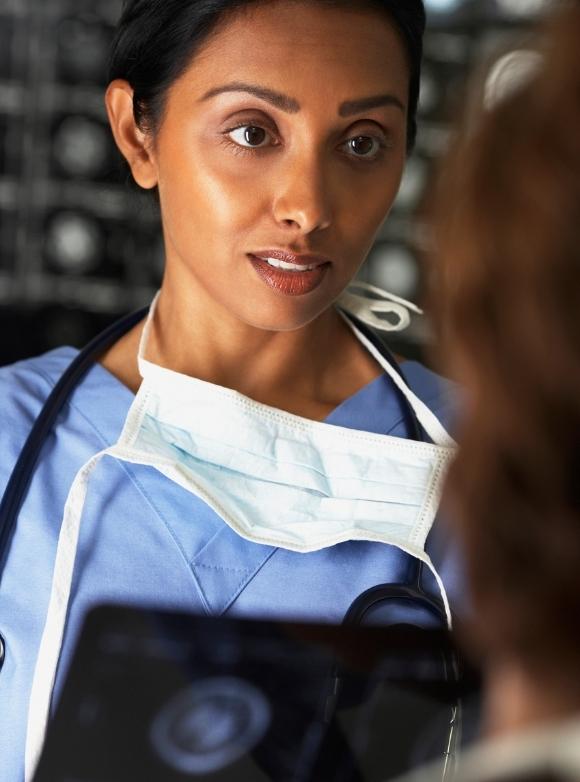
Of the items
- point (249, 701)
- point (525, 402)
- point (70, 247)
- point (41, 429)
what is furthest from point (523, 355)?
point (70, 247)

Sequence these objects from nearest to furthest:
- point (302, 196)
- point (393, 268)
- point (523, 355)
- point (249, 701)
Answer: point (523, 355), point (249, 701), point (302, 196), point (393, 268)

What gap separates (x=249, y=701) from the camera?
2.30 feet

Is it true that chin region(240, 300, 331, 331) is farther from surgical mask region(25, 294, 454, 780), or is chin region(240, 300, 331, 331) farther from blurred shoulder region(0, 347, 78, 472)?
blurred shoulder region(0, 347, 78, 472)

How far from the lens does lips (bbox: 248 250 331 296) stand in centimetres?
110

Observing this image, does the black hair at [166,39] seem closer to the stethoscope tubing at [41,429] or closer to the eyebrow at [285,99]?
the eyebrow at [285,99]

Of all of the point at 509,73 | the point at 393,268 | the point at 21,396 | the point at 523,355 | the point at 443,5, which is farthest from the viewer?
the point at 393,268

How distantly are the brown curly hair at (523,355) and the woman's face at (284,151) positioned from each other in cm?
61

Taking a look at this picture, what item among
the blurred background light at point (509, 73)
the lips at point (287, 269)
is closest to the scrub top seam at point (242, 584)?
the lips at point (287, 269)

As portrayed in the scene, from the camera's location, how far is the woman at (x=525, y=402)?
0.44 m

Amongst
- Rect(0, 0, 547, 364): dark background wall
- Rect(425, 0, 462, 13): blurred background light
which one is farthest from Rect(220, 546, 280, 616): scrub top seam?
Rect(425, 0, 462, 13): blurred background light

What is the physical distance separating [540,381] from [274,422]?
2.35ft

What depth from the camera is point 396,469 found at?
1140 millimetres

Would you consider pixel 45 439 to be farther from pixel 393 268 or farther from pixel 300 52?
pixel 393 268

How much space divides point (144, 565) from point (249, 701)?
A: 41 cm
